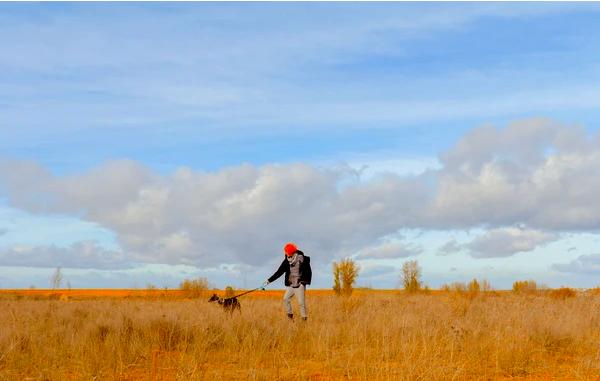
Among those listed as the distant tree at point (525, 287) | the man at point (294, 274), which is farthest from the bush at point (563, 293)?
the man at point (294, 274)

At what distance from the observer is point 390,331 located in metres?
14.2

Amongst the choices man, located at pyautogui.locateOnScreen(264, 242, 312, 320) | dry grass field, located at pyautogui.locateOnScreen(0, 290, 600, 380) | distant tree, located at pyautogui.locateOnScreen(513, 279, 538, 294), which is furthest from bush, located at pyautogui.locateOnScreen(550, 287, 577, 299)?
man, located at pyautogui.locateOnScreen(264, 242, 312, 320)

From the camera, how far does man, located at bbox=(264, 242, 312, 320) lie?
53.6ft

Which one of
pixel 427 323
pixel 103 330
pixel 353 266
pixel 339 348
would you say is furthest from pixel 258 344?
pixel 353 266

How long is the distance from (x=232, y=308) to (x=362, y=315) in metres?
3.92

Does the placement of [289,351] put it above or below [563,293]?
below

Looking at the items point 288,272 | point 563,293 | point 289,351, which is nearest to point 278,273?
point 288,272

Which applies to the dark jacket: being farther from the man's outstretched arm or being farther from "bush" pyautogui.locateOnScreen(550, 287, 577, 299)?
"bush" pyautogui.locateOnScreen(550, 287, 577, 299)

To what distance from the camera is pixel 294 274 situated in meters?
16.4

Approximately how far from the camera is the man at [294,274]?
1634 centimetres

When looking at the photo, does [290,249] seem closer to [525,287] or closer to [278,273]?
[278,273]

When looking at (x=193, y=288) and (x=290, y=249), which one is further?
(x=193, y=288)

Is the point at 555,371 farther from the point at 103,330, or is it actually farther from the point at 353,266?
the point at 353,266

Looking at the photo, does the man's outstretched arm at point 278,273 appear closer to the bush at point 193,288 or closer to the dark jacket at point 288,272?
the dark jacket at point 288,272
